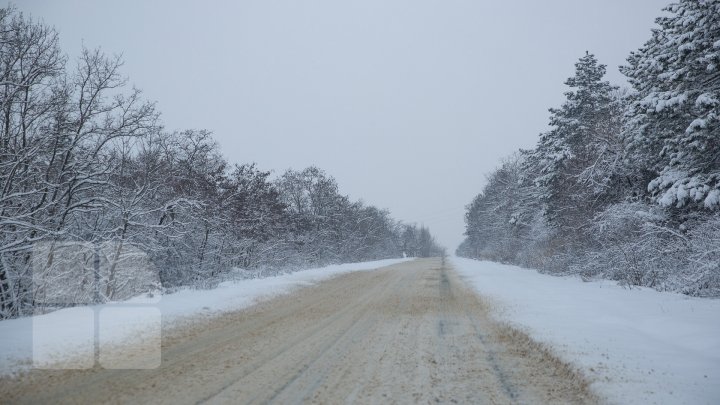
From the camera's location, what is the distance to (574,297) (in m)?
13.5

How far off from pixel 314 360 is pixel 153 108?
1029cm

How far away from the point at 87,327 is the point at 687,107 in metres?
18.0

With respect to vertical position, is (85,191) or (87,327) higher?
(85,191)

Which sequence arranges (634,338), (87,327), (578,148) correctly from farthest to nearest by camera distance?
(578,148) < (87,327) < (634,338)

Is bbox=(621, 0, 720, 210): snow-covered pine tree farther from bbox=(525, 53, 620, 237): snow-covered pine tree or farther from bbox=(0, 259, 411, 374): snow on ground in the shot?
bbox=(0, 259, 411, 374): snow on ground

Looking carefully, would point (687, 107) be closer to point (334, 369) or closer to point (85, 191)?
point (334, 369)

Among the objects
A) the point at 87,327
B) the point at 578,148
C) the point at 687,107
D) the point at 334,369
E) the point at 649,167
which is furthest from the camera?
the point at 578,148

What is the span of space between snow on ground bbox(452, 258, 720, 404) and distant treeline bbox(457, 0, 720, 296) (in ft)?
6.81

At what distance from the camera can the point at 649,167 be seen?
17.2 m

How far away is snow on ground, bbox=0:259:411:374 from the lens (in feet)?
22.2

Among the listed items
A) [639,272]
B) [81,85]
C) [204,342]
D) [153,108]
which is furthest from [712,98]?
[81,85]

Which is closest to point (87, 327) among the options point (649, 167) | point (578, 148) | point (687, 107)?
point (687, 107)

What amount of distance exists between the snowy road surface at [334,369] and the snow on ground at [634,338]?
0.50 metres

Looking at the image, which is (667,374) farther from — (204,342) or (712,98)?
(712,98)
